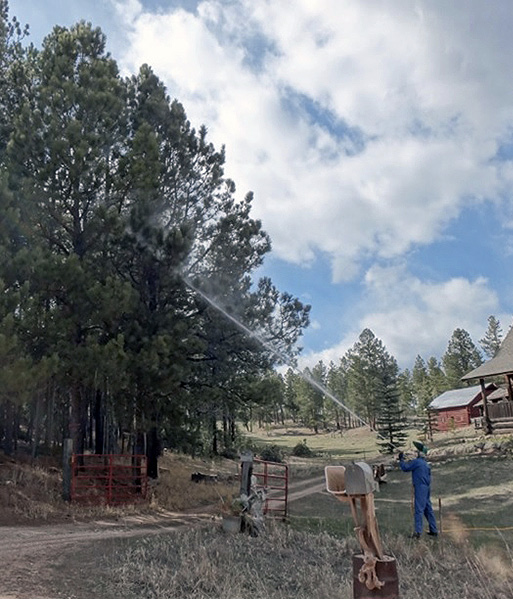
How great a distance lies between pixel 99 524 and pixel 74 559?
3.88m

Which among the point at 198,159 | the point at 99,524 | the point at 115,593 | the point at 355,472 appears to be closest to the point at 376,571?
the point at 355,472

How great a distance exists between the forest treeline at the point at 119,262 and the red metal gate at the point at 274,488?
8.53 ft

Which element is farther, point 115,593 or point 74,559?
point 74,559

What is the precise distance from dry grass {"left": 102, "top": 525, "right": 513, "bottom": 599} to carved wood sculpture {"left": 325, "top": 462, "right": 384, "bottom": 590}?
3.83 m

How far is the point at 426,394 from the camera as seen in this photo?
68.2 meters

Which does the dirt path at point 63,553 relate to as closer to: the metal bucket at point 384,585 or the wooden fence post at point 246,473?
the wooden fence post at point 246,473

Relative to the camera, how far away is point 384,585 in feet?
7.80

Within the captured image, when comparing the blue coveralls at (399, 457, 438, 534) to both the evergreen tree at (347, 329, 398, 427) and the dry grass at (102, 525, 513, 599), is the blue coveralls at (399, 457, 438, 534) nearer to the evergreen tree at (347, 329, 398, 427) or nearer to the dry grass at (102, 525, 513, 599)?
the dry grass at (102, 525, 513, 599)

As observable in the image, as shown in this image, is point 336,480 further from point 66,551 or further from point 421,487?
point 421,487

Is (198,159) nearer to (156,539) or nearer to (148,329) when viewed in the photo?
(148,329)

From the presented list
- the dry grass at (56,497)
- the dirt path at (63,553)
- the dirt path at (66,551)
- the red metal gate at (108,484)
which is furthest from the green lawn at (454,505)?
the red metal gate at (108,484)

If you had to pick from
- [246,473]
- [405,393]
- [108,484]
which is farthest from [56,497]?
[405,393]

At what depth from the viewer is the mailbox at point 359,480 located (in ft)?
7.59

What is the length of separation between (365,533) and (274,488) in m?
11.6
